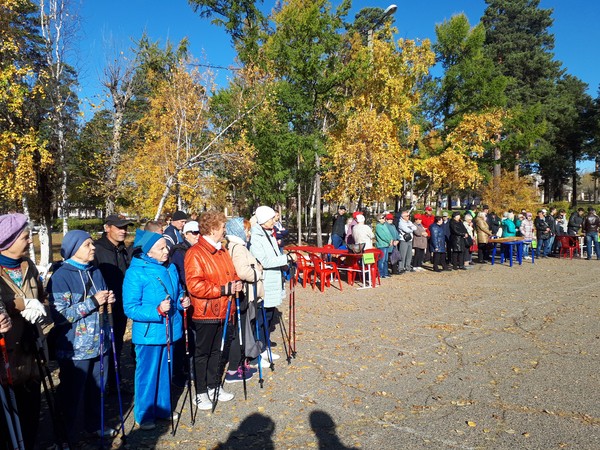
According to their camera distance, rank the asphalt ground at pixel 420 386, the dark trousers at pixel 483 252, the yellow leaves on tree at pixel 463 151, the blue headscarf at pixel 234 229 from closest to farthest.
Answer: the asphalt ground at pixel 420 386 < the blue headscarf at pixel 234 229 < the dark trousers at pixel 483 252 < the yellow leaves on tree at pixel 463 151

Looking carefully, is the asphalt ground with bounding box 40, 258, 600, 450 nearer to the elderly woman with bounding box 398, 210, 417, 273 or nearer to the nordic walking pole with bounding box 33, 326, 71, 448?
the nordic walking pole with bounding box 33, 326, 71, 448

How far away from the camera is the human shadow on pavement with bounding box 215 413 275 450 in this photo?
3.88 metres

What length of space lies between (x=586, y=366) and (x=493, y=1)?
4199 centimetres

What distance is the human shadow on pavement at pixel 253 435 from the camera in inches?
153

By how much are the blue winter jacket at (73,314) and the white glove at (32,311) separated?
563mm

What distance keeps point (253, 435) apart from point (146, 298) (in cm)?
159

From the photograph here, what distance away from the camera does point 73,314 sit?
3.69m

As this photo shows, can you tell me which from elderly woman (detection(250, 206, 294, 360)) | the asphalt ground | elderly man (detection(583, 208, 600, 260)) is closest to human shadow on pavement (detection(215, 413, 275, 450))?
the asphalt ground

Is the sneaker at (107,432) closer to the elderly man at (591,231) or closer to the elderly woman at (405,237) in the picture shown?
the elderly woman at (405,237)

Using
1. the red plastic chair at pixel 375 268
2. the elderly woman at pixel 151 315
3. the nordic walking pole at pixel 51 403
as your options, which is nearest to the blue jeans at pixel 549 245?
the red plastic chair at pixel 375 268

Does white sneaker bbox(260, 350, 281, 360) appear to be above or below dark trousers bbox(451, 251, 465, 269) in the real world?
below

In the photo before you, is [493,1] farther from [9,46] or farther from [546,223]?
[9,46]

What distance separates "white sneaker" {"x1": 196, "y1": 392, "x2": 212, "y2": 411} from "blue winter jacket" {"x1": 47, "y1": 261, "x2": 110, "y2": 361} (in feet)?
3.97

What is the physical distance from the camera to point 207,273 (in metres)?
4.42
